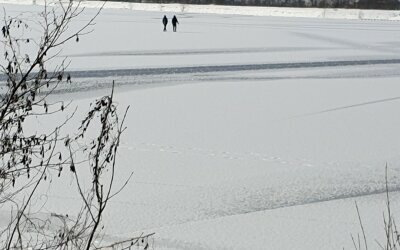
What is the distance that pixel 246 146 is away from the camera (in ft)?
23.1

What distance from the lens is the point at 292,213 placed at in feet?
16.4

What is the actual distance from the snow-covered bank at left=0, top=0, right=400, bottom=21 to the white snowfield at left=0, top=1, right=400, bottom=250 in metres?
22.1

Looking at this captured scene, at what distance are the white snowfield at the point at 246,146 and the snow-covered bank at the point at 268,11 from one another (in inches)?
870

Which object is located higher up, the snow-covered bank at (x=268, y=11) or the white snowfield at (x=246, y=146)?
the white snowfield at (x=246, y=146)

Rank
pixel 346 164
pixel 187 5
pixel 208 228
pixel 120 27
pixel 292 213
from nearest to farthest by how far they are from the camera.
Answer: pixel 208 228 → pixel 292 213 → pixel 346 164 → pixel 120 27 → pixel 187 5

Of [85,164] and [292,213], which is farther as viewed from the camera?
[85,164]

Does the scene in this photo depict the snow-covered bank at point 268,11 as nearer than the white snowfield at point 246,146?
No

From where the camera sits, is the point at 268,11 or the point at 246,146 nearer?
the point at 246,146

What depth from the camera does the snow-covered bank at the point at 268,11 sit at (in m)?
36.2

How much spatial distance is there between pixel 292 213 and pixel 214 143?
2221mm

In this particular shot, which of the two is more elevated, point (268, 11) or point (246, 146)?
point (246, 146)

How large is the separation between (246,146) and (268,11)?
A: 31.3 m

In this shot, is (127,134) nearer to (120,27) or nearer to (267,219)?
(267,219)

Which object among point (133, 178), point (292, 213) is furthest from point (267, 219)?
point (133, 178)
